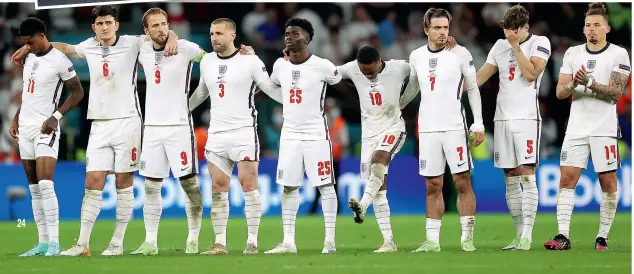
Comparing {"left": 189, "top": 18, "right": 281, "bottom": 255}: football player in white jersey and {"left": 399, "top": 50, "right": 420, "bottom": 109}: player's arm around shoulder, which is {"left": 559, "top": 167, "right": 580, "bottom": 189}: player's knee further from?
{"left": 189, "top": 18, "right": 281, "bottom": 255}: football player in white jersey

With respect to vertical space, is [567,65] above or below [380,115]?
above

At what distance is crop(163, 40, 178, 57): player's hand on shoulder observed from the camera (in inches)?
544

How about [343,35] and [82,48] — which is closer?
[82,48]

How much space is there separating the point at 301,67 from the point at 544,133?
1138cm

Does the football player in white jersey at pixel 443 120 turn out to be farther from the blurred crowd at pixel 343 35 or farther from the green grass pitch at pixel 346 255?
the blurred crowd at pixel 343 35

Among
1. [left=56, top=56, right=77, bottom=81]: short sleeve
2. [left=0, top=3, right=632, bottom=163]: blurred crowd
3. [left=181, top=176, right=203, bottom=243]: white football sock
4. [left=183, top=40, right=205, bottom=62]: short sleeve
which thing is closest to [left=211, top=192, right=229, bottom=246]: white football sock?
[left=181, top=176, right=203, bottom=243]: white football sock

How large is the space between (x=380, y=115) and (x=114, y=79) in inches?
114

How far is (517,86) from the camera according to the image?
1419cm

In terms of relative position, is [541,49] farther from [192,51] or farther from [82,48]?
[82,48]

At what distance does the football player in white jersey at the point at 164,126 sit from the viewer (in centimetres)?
1394

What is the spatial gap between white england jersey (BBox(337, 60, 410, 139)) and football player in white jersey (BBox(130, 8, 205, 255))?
1742 millimetres

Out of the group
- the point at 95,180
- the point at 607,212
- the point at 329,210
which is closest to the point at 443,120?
the point at 329,210

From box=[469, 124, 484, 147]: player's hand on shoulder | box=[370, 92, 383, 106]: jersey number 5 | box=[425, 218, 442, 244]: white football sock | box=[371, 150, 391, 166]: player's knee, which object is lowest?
box=[425, 218, 442, 244]: white football sock

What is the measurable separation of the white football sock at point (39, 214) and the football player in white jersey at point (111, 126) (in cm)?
60
